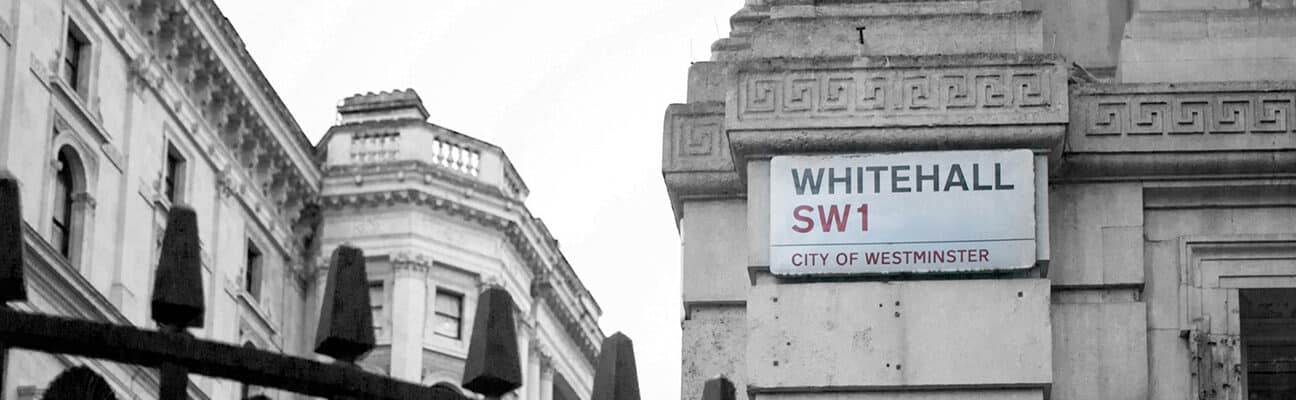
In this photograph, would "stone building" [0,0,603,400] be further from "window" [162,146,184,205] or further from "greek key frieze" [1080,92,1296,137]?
"greek key frieze" [1080,92,1296,137]

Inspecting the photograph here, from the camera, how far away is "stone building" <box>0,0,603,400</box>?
44.6m

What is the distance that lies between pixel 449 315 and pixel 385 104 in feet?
16.9

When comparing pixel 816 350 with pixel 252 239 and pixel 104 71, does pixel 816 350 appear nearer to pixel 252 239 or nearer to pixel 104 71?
pixel 104 71

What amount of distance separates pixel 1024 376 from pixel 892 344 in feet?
2.35

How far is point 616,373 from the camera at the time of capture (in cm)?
761

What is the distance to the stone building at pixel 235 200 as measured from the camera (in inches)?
1757

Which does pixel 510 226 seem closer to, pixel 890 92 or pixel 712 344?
pixel 712 344

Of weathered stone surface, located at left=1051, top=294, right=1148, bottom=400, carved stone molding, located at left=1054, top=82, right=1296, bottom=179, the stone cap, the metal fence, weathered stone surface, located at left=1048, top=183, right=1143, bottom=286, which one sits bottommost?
the metal fence

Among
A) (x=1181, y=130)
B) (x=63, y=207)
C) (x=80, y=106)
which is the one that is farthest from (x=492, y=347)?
(x=63, y=207)

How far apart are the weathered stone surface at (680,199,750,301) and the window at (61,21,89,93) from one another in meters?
30.3

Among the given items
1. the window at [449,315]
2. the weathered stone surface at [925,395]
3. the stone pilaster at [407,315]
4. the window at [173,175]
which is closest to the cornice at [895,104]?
the weathered stone surface at [925,395]

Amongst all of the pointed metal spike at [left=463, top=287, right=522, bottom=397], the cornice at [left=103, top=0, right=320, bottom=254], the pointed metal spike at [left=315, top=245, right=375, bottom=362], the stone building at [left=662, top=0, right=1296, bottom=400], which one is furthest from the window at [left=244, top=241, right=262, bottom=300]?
the pointed metal spike at [left=315, top=245, right=375, bottom=362]

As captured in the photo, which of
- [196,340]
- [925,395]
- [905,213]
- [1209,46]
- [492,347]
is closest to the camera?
[196,340]

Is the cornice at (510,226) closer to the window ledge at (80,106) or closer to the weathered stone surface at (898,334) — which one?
the window ledge at (80,106)
